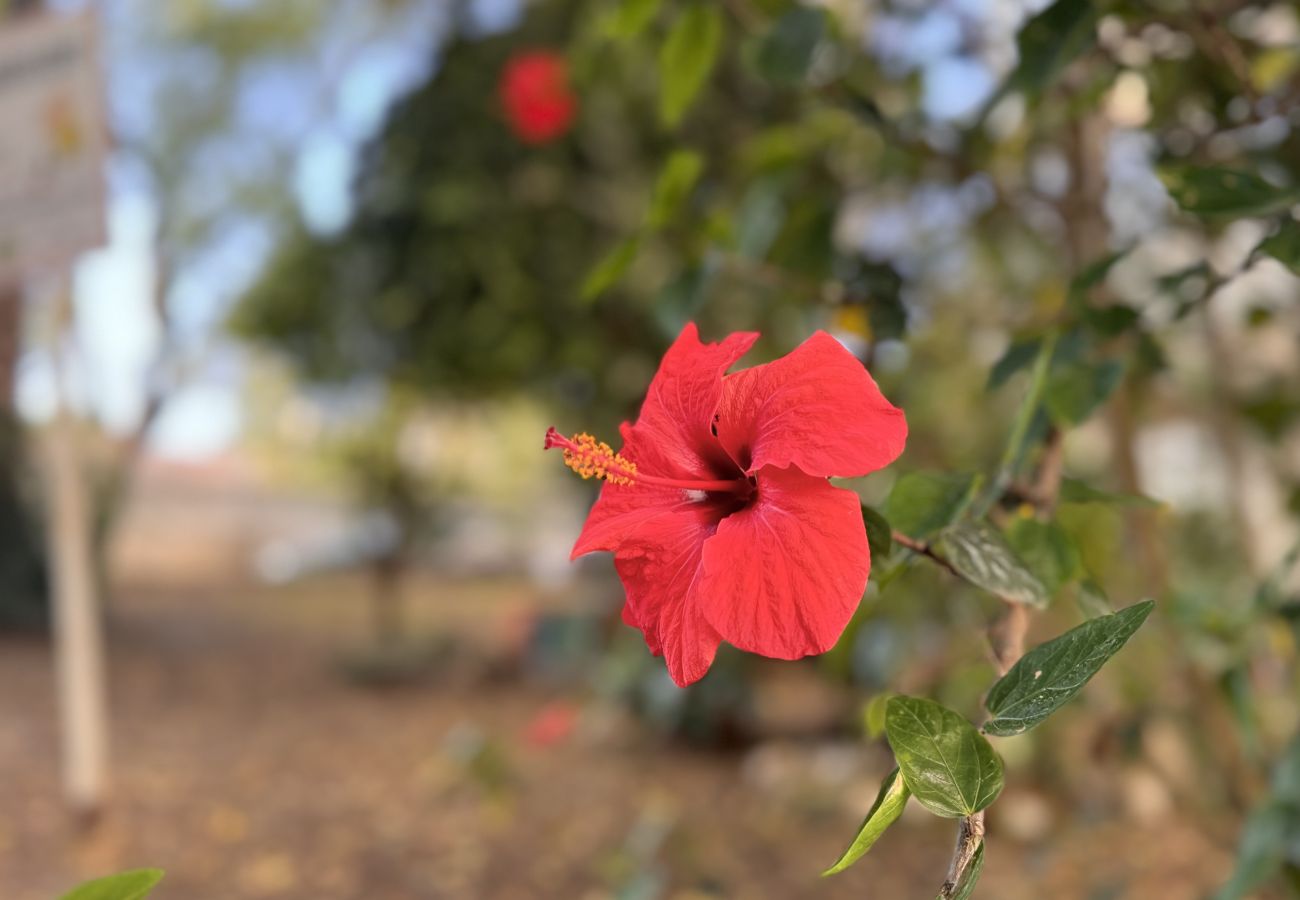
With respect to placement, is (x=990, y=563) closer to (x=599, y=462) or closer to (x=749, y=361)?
(x=599, y=462)

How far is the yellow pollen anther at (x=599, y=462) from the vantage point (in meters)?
0.37

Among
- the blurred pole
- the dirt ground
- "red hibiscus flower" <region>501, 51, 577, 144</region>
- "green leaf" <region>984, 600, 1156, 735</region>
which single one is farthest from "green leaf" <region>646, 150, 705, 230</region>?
the blurred pole

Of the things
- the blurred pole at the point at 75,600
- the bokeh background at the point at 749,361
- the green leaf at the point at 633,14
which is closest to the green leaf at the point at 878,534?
the bokeh background at the point at 749,361

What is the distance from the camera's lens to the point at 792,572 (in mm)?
326

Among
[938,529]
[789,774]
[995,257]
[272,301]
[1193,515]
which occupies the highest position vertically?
[938,529]

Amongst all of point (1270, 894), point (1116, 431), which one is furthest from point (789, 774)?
point (1116, 431)

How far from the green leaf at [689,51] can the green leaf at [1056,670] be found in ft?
1.44

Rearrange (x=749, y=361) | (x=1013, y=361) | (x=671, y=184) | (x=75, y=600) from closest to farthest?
(x=1013, y=361), (x=671, y=184), (x=749, y=361), (x=75, y=600)

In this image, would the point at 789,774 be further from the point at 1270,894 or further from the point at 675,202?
the point at 675,202

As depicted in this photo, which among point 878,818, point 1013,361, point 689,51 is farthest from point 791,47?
point 878,818

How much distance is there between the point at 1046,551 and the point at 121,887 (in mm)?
349

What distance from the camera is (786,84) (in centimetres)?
59

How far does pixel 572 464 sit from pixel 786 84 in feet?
1.01

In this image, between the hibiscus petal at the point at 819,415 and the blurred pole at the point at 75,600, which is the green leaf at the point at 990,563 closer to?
the hibiscus petal at the point at 819,415
